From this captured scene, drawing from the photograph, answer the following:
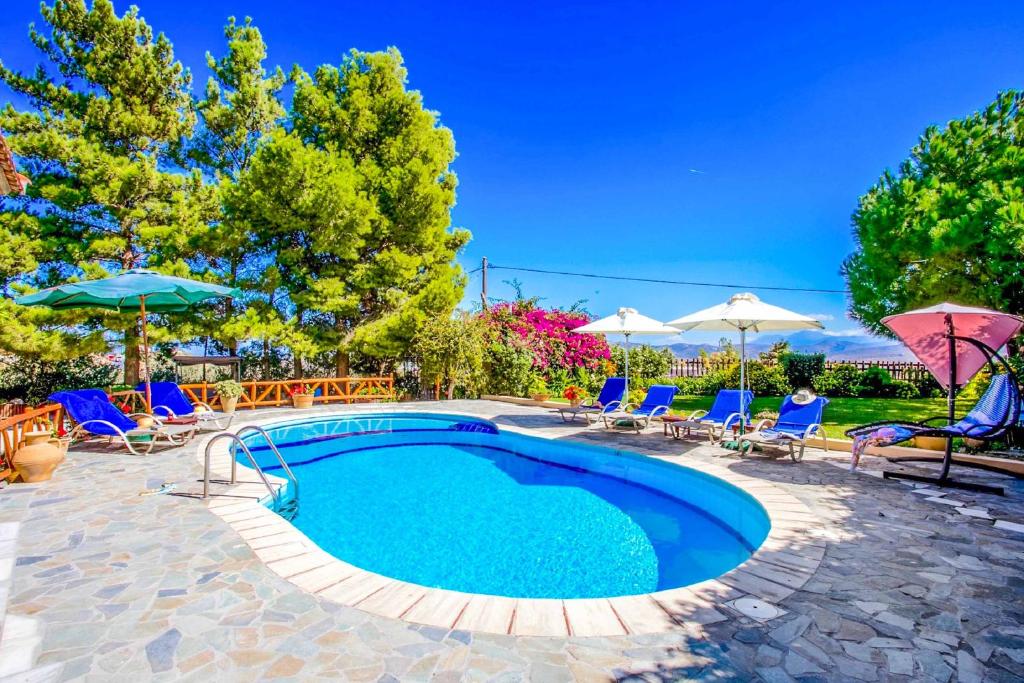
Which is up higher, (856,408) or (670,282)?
(670,282)

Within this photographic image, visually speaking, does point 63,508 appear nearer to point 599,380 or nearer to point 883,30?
point 599,380

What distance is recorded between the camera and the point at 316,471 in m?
7.79

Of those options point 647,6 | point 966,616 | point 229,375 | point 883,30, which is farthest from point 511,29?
point 966,616

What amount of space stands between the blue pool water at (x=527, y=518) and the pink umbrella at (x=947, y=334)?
3510 millimetres

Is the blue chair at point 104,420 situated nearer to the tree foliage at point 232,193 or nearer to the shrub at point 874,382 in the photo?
the tree foliage at point 232,193

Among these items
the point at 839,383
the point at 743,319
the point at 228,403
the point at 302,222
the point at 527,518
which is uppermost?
the point at 302,222

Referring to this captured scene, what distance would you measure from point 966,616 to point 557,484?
15.4 feet

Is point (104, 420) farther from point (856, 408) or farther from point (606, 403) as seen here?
point (856, 408)

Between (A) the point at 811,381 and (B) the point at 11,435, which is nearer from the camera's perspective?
(B) the point at 11,435

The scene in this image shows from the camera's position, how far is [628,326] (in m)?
10.1

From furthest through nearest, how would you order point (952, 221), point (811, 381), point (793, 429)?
point (811, 381) < point (952, 221) < point (793, 429)

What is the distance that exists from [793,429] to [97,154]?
17650 millimetres

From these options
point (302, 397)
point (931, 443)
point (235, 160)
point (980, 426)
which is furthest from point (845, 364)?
point (235, 160)

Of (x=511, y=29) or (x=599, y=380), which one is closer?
(x=511, y=29)
